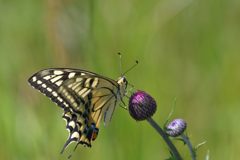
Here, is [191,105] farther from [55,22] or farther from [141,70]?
[55,22]

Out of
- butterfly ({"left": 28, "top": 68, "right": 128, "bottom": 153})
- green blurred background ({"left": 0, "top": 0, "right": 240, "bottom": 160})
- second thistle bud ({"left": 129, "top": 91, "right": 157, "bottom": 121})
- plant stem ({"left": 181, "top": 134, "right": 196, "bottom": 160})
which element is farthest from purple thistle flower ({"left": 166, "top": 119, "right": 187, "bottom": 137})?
green blurred background ({"left": 0, "top": 0, "right": 240, "bottom": 160})

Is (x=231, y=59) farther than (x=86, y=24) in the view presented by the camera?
Yes

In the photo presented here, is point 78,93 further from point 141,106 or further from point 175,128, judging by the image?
point 175,128

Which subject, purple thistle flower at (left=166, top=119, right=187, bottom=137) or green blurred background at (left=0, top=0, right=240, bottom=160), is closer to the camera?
purple thistle flower at (left=166, top=119, right=187, bottom=137)

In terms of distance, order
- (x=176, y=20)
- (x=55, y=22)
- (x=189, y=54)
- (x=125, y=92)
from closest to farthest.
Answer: (x=125, y=92) < (x=55, y=22) < (x=189, y=54) < (x=176, y=20)

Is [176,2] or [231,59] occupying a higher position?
[176,2]

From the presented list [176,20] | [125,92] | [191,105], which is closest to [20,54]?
[176,20]

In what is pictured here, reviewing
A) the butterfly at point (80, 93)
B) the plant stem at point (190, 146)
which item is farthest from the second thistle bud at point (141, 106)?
the plant stem at point (190, 146)

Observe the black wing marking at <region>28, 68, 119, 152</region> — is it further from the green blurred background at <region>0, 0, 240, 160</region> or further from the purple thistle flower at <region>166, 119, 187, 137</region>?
the purple thistle flower at <region>166, 119, 187, 137</region>
